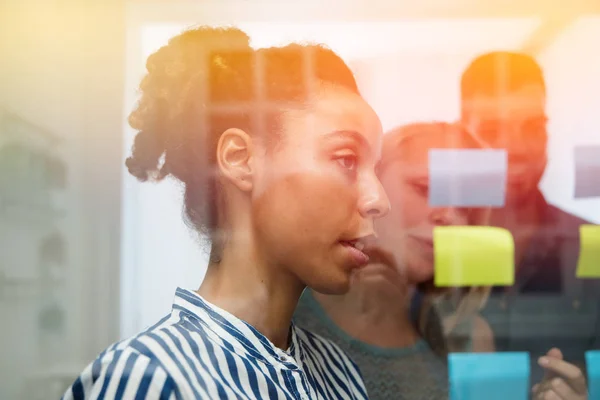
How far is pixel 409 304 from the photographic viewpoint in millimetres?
1073

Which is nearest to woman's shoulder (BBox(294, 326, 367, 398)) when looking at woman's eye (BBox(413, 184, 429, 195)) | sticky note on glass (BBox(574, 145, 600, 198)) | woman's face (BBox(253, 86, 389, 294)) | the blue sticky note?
→ woman's face (BBox(253, 86, 389, 294))

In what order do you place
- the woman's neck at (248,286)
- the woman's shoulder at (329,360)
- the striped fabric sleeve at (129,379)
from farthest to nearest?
the woman's shoulder at (329,360) < the woman's neck at (248,286) < the striped fabric sleeve at (129,379)

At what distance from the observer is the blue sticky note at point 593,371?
1.07 metres

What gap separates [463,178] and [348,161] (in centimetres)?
26

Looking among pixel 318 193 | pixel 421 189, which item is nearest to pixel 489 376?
pixel 421 189

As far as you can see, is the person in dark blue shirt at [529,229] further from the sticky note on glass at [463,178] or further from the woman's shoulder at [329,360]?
the woman's shoulder at [329,360]

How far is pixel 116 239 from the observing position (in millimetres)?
930

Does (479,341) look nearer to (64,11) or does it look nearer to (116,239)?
(116,239)

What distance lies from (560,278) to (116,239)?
→ 843mm

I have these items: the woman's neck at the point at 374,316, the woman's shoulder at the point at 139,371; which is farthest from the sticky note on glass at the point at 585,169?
the woman's shoulder at the point at 139,371

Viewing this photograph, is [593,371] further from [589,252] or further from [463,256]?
[463,256]

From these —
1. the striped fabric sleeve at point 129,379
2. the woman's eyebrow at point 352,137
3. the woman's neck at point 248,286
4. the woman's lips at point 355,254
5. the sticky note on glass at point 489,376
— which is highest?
the woman's eyebrow at point 352,137

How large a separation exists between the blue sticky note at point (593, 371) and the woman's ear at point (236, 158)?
73cm

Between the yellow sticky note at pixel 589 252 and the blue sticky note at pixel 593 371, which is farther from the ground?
the yellow sticky note at pixel 589 252
